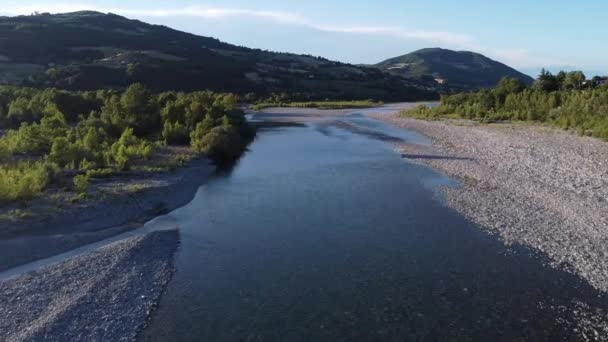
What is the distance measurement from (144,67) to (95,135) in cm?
7784

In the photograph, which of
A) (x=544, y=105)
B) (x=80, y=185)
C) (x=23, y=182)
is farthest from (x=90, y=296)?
(x=544, y=105)

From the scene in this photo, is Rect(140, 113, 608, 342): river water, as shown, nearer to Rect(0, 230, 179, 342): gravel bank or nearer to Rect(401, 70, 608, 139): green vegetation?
Rect(0, 230, 179, 342): gravel bank

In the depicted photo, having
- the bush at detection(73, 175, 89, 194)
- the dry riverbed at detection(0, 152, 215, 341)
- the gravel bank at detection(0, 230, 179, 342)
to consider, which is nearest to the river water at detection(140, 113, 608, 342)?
the gravel bank at detection(0, 230, 179, 342)

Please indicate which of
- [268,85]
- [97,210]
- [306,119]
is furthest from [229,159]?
[268,85]

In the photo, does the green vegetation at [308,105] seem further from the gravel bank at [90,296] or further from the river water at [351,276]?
the gravel bank at [90,296]

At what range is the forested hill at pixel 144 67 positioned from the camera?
9531 cm

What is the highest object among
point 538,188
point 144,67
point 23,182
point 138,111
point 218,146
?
point 144,67

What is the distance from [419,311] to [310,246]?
5.90m

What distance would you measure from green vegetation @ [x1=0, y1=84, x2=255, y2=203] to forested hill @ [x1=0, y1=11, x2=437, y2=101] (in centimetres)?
3747

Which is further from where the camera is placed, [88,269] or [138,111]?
[138,111]

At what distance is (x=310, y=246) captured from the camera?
1825 centimetres

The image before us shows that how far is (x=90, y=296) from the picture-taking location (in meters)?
14.0

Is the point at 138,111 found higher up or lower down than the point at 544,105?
lower down

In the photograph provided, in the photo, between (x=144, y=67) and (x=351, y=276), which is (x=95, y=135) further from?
(x=144, y=67)
